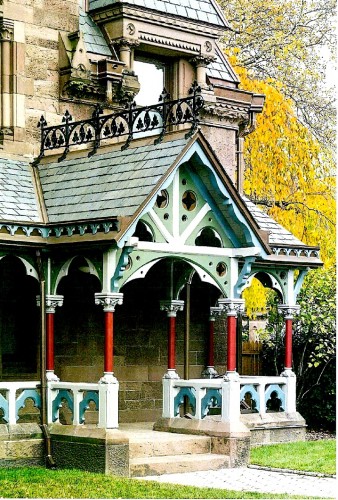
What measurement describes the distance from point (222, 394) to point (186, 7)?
7.91 m

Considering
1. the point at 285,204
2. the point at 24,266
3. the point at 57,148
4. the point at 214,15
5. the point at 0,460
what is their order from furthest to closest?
the point at 285,204
the point at 214,15
the point at 57,148
the point at 24,266
the point at 0,460

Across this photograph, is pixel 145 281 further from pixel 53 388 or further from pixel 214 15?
pixel 214 15

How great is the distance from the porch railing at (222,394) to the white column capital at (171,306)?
1114mm

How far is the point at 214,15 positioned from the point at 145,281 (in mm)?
5675

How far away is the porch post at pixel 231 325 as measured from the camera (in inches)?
717

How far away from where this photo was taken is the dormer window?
71.9 ft

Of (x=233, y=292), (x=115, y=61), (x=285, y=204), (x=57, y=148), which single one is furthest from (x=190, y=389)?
(x=285, y=204)

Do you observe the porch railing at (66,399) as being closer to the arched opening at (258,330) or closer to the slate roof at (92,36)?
the slate roof at (92,36)

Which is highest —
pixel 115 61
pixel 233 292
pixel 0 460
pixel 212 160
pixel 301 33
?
pixel 301 33

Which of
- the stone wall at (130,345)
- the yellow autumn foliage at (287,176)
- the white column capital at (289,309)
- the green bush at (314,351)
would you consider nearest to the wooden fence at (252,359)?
the green bush at (314,351)

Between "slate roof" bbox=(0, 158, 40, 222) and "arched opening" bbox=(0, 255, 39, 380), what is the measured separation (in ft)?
3.09

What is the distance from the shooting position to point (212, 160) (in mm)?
17609

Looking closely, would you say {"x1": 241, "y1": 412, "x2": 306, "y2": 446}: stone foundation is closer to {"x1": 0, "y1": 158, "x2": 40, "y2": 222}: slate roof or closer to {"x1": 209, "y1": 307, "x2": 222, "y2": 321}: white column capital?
{"x1": 209, "y1": 307, "x2": 222, "y2": 321}: white column capital

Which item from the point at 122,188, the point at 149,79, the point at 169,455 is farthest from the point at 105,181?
the point at 149,79
